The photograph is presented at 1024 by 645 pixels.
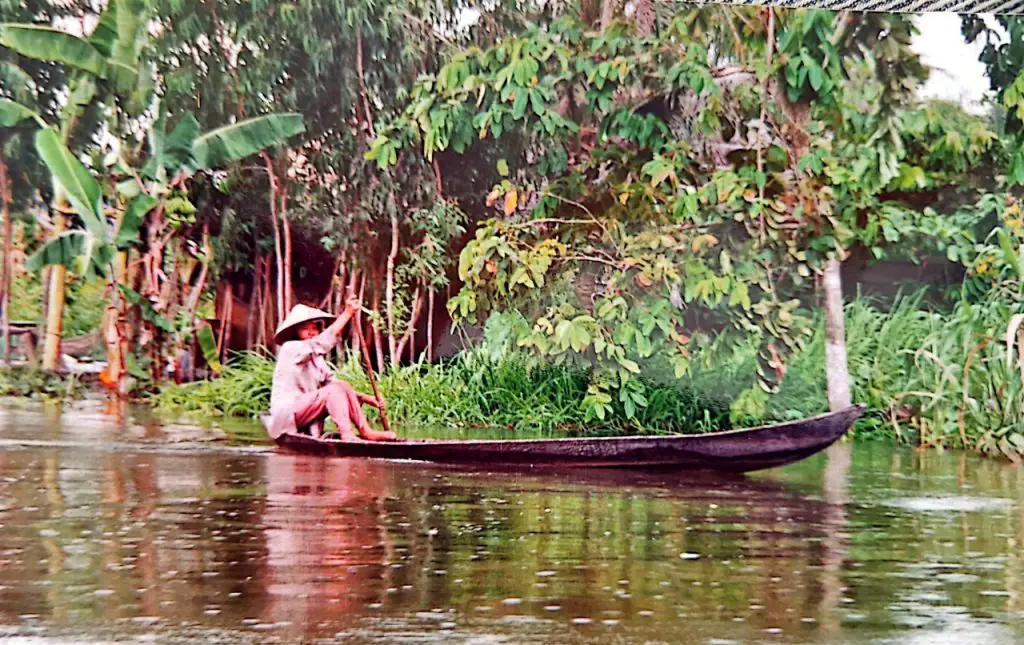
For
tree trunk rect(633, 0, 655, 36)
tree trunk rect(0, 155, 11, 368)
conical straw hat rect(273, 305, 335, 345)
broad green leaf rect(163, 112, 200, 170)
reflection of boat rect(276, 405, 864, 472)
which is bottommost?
reflection of boat rect(276, 405, 864, 472)

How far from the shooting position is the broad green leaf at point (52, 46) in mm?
3176

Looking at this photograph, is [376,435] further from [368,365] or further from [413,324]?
[413,324]

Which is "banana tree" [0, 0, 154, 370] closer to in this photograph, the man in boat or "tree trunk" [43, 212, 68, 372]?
"tree trunk" [43, 212, 68, 372]

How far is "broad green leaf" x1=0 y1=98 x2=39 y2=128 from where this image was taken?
3.16 metres

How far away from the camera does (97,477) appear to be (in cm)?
318

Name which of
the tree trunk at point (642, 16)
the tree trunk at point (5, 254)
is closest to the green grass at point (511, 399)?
the tree trunk at point (5, 254)

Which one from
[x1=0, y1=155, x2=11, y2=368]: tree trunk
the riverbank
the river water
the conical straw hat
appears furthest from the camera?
the riverbank

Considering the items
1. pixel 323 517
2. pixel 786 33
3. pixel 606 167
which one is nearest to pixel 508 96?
pixel 606 167

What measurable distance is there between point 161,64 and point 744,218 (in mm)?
1611

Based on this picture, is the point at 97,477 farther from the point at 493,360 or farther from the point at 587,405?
the point at 587,405

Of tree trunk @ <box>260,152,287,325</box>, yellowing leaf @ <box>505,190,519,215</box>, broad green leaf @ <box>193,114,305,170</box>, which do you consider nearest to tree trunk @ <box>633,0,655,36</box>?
yellowing leaf @ <box>505,190,519,215</box>

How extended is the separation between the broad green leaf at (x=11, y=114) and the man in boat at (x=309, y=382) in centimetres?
84

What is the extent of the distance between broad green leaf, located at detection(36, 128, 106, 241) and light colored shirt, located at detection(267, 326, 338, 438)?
0.56 metres

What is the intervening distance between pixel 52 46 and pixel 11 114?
0.66 feet
